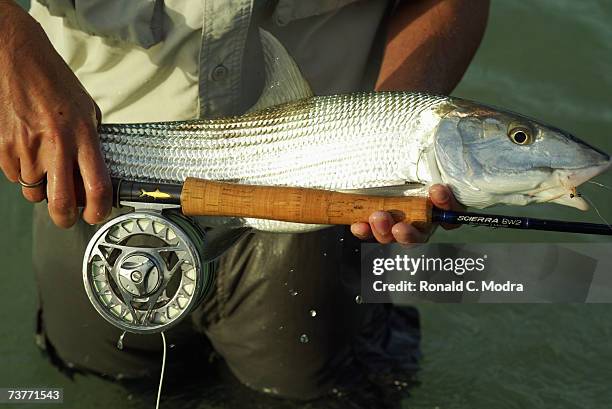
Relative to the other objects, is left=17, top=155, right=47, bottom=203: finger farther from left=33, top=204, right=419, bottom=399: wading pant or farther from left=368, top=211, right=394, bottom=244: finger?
left=368, top=211, right=394, bottom=244: finger

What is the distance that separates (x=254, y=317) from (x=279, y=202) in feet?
3.09

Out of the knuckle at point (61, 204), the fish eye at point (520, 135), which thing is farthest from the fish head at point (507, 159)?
the knuckle at point (61, 204)

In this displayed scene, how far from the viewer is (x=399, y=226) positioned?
266 centimetres

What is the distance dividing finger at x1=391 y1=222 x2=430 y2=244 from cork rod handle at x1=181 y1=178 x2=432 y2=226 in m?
0.02

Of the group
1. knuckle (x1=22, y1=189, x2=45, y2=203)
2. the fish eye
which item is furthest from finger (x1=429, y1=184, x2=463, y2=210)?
knuckle (x1=22, y1=189, x2=45, y2=203)

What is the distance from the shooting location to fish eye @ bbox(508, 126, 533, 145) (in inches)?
106

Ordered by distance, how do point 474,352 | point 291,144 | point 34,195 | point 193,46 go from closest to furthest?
point 34,195 < point 291,144 < point 193,46 < point 474,352

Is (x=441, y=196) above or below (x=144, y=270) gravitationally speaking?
above

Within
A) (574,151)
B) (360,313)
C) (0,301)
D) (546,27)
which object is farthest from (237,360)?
(546,27)

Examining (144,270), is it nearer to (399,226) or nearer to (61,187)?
(61,187)

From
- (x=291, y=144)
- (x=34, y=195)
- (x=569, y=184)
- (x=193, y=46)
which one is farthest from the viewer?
(x=193, y=46)

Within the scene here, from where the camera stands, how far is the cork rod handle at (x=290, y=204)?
2.67 m

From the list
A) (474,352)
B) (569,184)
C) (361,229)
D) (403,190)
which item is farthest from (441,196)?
(474,352)

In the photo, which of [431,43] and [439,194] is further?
[431,43]
